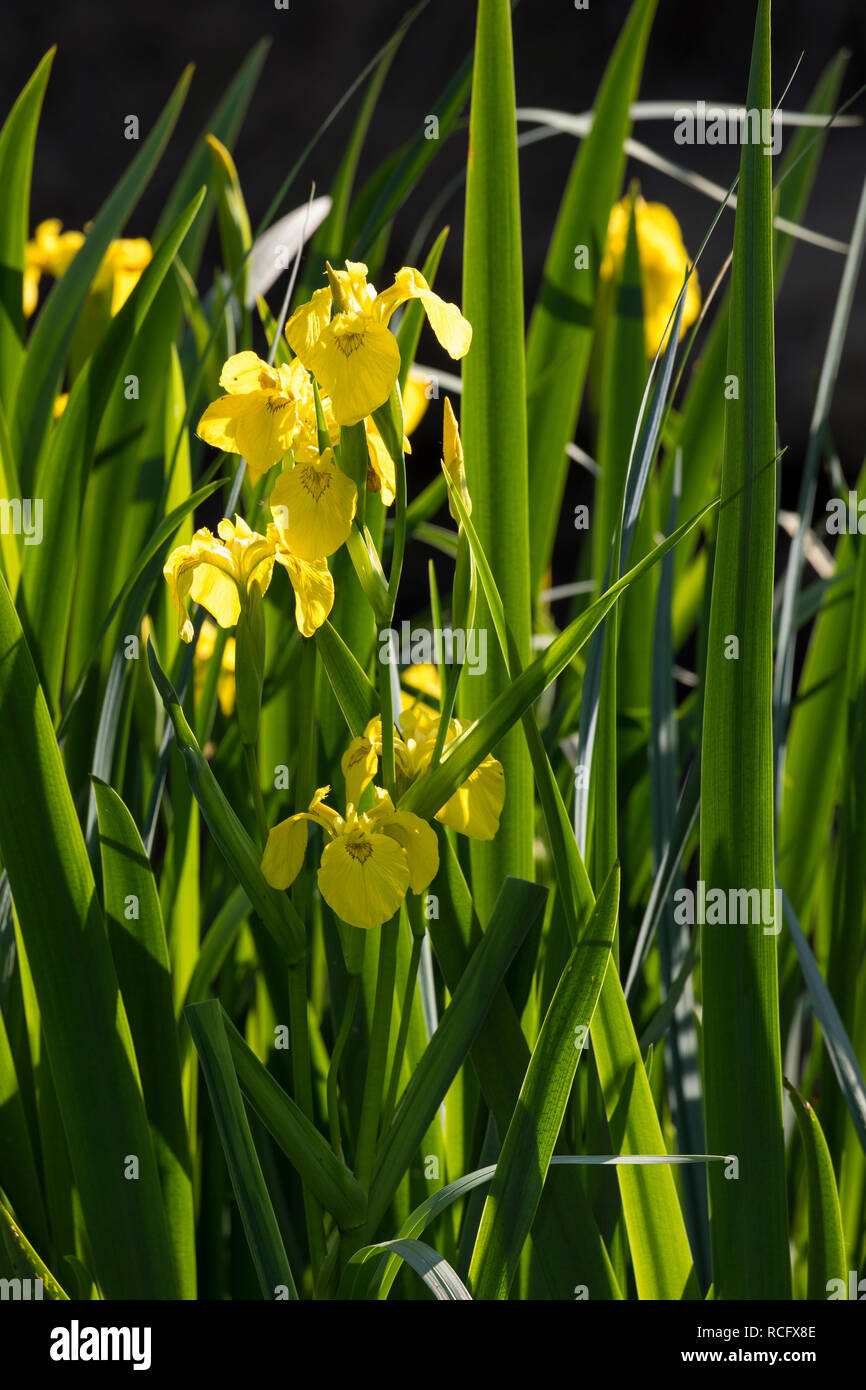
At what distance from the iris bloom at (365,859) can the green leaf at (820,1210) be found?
146mm

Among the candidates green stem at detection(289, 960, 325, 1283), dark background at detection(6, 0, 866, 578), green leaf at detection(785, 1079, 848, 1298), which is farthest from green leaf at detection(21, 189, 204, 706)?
dark background at detection(6, 0, 866, 578)

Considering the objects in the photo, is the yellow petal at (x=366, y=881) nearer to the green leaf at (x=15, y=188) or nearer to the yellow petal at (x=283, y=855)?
the yellow petal at (x=283, y=855)

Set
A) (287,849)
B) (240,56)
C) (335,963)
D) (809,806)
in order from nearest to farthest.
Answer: (287,849)
(335,963)
(809,806)
(240,56)

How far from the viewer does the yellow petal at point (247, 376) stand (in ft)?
0.87

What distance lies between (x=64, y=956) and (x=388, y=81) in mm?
975

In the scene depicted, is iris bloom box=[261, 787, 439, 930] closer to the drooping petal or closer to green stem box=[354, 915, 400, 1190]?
green stem box=[354, 915, 400, 1190]

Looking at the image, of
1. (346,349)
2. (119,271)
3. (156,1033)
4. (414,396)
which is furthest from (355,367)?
(119,271)

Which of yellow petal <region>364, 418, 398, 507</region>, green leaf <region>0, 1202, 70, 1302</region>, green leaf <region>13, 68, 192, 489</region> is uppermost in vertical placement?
green leaf <region>13, 68, 192, 489</region>

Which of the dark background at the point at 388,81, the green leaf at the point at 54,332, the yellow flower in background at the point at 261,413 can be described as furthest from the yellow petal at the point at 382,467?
the dark background at the point at 388,81

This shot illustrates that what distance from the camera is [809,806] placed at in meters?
0.46

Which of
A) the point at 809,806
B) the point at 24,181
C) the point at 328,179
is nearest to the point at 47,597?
the point at 24,181

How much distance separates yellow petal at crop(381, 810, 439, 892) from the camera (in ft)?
0.83

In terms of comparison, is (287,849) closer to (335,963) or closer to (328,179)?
(335,963)

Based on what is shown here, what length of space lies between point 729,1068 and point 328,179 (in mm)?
949
